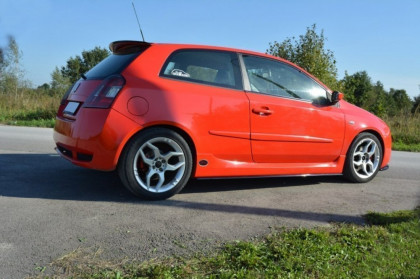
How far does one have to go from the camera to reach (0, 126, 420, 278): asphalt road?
2.77 metres

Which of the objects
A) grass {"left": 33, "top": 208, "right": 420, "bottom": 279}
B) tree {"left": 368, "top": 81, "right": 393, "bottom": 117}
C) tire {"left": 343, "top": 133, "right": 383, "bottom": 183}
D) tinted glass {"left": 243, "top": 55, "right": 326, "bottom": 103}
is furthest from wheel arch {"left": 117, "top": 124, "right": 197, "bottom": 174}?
tree {"left": 368, "top": 81, "right": 393, "bottom": 117}

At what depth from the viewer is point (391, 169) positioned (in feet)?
22.0

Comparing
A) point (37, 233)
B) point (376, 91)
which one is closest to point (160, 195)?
point (37, 233)

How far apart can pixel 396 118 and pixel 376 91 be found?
6269cm

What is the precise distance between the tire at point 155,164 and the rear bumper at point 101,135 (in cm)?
10

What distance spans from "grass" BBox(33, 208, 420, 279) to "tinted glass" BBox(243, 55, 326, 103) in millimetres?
2001

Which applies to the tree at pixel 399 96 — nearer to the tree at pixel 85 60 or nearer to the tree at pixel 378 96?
the tree at pixel 378 96

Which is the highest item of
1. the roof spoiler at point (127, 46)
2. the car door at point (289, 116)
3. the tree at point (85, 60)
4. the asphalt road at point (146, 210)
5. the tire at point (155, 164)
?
the tree at point (85, 60)

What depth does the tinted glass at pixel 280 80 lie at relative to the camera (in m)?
4.53

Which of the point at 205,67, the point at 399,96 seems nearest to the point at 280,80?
the point at 205,67

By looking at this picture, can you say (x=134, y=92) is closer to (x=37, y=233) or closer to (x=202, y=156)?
(x=202, y=156)

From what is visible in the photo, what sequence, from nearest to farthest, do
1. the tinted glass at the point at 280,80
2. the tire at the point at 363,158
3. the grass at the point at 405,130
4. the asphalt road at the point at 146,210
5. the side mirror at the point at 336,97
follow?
1. the asphalt road at the point at 146,210
2. the tinted glass at the point at 280,80
3. the side mirror at the point at 336,97
4. the tire at the point at 363,158
5. the grass at the point at 405,130

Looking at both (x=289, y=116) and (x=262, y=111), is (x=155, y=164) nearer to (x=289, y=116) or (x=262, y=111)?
(x=262, y=111)

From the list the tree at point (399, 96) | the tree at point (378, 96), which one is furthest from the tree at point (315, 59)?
the tree at point (399, 96)
